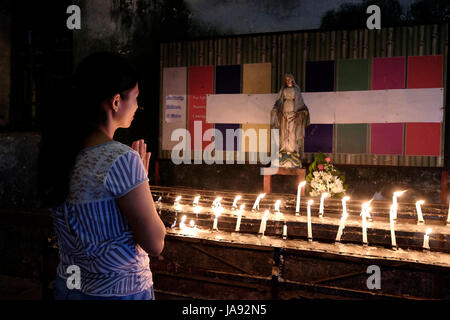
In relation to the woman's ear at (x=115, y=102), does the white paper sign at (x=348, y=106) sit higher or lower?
higher

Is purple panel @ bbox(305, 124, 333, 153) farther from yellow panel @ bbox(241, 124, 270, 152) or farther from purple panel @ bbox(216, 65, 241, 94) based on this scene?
purple panel @ bbox(216, 65, 241, 94)

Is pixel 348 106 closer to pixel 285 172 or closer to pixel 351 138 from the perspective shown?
pixel 351 138

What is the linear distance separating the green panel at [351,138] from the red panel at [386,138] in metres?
0.16

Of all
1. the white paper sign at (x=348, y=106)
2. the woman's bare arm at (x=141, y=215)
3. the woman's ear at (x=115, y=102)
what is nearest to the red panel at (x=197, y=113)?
the white paper sign at (x=348, y=106)

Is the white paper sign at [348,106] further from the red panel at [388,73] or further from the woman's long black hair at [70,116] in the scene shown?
the woman's long black hair at [70,116]

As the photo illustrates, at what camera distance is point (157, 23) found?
8055 mm

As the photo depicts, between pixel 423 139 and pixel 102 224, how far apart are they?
680 centimetres

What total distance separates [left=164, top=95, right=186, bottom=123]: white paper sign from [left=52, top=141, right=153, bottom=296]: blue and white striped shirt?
6636mm

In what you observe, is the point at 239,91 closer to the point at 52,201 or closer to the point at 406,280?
the point at 406,280

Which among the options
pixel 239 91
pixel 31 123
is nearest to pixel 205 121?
pixel 239 91

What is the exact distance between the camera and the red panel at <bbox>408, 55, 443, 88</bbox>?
21.0 feet

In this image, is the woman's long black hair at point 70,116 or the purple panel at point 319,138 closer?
the woman's long black hair at point 70,116

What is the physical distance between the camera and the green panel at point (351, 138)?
686 centimetres
